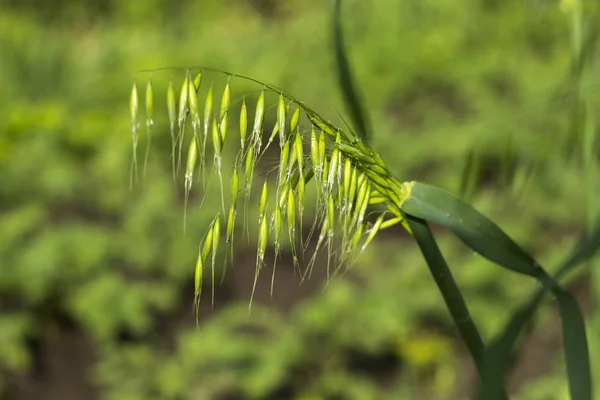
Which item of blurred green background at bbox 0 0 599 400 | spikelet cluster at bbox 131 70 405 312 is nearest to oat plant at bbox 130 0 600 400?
spikelet cluster at bbox 131 70 405 312

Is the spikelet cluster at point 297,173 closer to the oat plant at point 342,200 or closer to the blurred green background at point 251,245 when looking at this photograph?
the oat plant at point 342,200

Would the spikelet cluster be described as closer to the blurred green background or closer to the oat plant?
the oat plant

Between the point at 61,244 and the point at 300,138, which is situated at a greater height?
the point at 300,138

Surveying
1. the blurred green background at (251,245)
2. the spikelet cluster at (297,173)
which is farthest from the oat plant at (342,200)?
the blurred green background at (251,245)

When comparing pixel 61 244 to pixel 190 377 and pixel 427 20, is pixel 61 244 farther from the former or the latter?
pixel 427 20

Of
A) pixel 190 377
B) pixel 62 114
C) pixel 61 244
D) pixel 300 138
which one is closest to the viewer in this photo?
pixel 300 138

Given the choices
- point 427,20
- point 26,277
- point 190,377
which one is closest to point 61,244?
point 26,277
